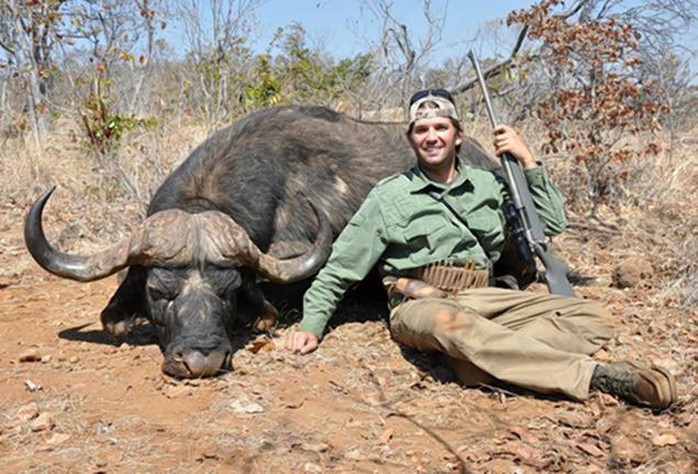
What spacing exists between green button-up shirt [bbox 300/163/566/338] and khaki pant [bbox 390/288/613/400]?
1.04ft

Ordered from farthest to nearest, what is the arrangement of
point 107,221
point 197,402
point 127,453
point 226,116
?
1. point 226,116
2. point 107,221
3. point 197,402
4. point 127,453

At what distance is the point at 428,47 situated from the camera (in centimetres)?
966

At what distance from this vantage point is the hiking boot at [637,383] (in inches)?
121

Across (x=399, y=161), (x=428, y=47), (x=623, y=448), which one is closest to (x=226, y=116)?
(x=428, y=47)

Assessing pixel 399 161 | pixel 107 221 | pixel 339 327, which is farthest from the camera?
pixel 107 221

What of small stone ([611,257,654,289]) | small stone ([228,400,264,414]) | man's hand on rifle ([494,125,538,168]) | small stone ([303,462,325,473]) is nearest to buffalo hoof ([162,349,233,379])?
small stone ([228,400,264,414])

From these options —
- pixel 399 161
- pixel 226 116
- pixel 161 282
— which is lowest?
pixel 161 282

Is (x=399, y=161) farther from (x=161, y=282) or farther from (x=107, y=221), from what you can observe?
(x=107, y=221)

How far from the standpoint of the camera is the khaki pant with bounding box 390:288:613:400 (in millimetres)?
3324

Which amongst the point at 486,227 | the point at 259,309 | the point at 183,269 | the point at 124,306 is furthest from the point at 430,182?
the point at 124,306

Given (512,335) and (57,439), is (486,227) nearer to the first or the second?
(512,335)

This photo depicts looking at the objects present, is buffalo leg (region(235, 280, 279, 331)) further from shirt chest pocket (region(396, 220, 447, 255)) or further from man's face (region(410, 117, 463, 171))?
man's face (region(410, 117, 463, 171))

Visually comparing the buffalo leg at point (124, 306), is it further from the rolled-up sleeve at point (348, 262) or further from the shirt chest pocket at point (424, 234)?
the shirt chest pocket at point (424, 234)

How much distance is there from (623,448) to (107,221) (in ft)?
17.1
